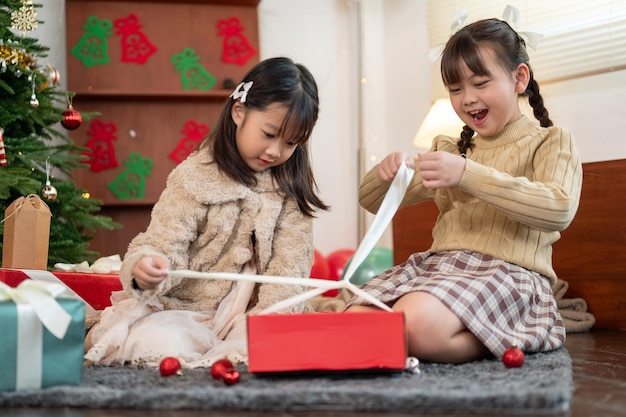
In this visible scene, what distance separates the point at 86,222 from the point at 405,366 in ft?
5.05

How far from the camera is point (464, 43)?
1.52 metres

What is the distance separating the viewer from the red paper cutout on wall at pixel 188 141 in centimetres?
373

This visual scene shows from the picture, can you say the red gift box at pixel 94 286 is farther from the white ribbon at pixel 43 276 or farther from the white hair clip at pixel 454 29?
the white hair clip at pixel 454 29

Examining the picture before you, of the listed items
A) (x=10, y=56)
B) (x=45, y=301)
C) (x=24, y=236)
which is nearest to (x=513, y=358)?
(x=45, y=301)

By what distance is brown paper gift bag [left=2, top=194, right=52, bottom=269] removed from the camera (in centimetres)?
179

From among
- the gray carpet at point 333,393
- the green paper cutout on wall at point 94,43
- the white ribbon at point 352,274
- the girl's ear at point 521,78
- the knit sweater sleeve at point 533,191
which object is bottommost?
the gray carpet at point 333,393

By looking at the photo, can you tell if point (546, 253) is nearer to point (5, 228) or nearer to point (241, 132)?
point (241, 132)

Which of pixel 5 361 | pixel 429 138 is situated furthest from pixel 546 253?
pixel 429 138

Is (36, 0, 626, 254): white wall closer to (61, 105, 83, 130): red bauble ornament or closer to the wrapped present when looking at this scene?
(61, 105, 83, 130): red bauble ornament

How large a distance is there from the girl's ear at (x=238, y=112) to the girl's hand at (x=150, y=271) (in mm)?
368

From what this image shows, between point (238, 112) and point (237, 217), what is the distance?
217 mm

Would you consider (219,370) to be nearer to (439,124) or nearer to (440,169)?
(440,169)

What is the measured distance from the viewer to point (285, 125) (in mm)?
1492

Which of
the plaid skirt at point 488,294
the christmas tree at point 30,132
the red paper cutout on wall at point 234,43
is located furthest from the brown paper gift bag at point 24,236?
the red paper cutout on wall at point 234,43
